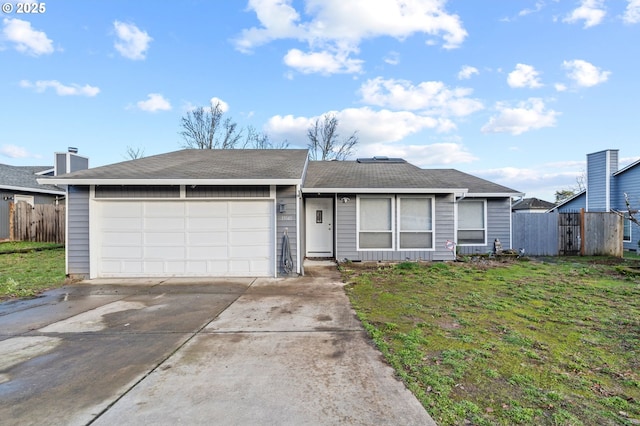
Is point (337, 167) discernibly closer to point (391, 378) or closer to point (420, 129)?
point (420, 129)

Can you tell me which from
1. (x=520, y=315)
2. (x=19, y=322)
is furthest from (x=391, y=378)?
(x=19, y=322)

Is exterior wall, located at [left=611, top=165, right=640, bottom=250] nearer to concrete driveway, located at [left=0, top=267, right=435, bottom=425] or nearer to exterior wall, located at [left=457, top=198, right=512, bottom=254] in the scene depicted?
exterior wall, located at [left=457, top=198, right=512, bottom=254]

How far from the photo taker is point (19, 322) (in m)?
4.82

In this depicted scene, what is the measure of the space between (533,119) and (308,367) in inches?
736

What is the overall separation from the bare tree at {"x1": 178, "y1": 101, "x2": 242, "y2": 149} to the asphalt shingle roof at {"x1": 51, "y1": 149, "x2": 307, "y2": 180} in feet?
55.2

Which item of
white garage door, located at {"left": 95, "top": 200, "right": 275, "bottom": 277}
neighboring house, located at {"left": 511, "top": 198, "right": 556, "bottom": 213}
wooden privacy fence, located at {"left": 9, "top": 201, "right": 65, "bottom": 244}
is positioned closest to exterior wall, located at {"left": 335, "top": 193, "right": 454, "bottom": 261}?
white garage door, located at {"left": 95, "top": 200, "right": 275, "bottom": 277}

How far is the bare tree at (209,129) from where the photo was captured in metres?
27.5

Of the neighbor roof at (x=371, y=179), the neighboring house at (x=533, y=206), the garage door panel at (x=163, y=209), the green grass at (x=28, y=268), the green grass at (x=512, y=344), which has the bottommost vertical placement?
the green grass at (x=512, y=344)

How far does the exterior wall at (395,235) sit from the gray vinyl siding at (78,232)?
661 centimetres

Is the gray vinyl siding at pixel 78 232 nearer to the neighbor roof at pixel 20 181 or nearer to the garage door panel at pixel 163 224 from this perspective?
the garage door panel at pixel 163 224

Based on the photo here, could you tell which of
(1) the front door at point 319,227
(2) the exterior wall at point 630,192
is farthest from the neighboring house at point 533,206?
(1) the front door at point 319,227

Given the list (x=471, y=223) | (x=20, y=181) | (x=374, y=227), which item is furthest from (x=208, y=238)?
(x=20, y=181)

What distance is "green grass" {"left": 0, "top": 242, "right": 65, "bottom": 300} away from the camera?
698cm

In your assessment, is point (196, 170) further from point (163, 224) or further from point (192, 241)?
point (192, 241)
